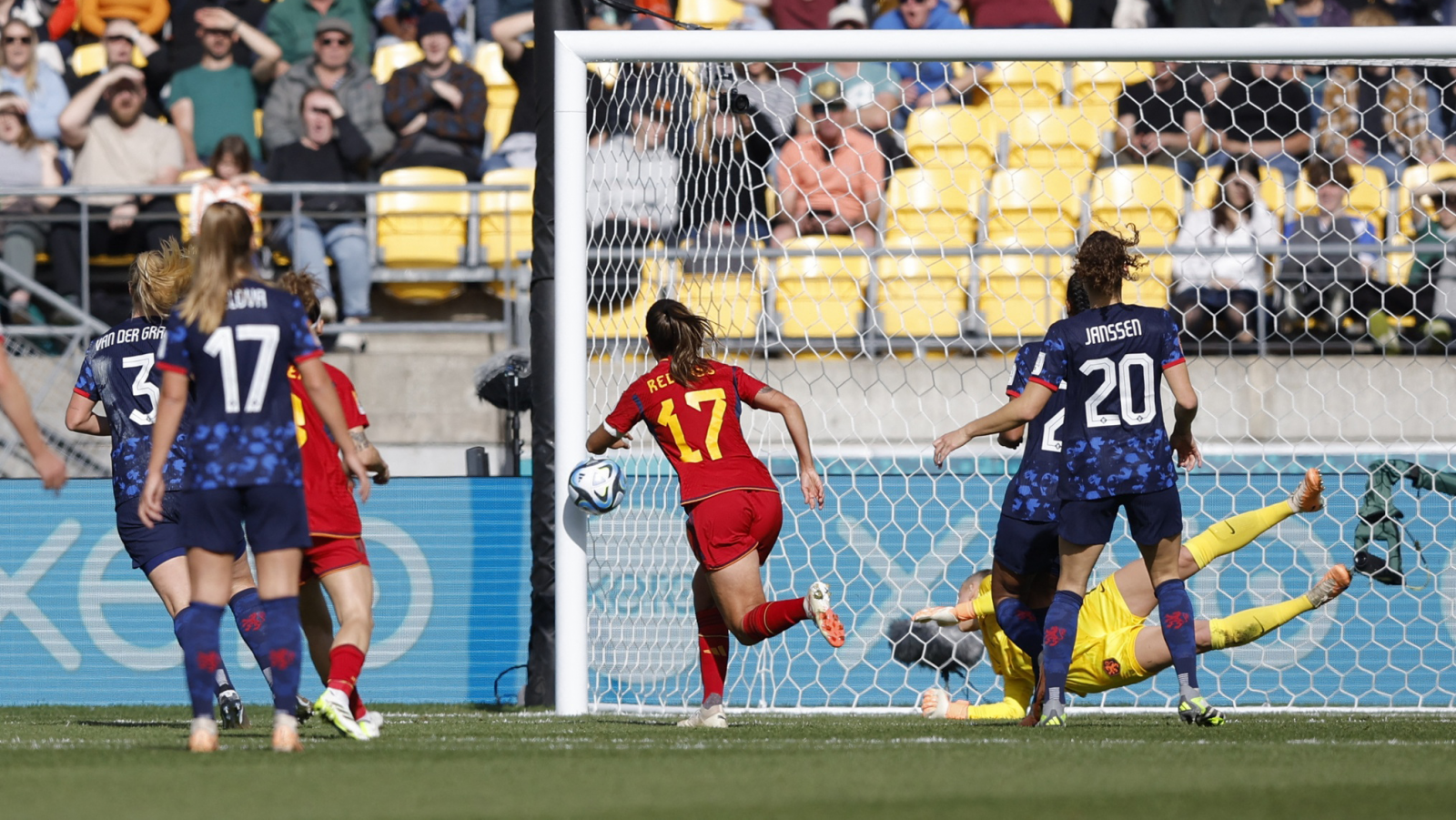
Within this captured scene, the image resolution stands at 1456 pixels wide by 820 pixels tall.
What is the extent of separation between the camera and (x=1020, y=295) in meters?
10.3

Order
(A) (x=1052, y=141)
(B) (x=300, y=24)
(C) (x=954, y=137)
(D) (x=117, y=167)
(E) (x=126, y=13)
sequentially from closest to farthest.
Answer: (C) (x=954, y=137), (A) (x=1052, y=141), (D) (x=117, y=167), (B) (x=300, y=24), (E) (x=126, y=13)

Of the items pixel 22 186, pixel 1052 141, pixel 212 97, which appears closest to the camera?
pixel 1052 141

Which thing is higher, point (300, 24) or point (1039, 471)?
point (300, 24)

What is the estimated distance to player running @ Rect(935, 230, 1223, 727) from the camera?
6117 millimetres

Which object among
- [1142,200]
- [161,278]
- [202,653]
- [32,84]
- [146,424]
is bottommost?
[202,653]

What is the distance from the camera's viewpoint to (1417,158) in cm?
1023

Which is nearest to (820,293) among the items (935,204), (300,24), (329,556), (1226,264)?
(935,204)

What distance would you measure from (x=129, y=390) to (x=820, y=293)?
4.37 m

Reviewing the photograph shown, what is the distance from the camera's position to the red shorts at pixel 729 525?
21.1ft

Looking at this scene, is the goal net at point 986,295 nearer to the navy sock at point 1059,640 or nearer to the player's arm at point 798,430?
the player's arm at point 798,430

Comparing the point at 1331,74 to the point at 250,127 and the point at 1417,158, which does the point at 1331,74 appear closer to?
the point at 1417,158

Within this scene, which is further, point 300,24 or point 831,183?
point 300,24

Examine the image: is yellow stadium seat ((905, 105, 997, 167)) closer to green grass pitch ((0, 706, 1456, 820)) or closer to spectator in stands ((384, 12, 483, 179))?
spectator in stands ((384, 12, 483, 179))

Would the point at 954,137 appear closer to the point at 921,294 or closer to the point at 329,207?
the point at 921,294
